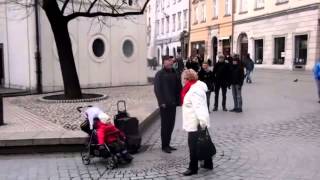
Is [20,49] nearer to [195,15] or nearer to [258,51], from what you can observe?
[258,51]

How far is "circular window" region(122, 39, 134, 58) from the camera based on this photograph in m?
21.5

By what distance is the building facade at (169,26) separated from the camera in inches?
2199

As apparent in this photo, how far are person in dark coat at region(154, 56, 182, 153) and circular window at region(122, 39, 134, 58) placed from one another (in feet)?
45.3

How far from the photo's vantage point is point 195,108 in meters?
6.26

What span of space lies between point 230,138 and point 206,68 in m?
3.97

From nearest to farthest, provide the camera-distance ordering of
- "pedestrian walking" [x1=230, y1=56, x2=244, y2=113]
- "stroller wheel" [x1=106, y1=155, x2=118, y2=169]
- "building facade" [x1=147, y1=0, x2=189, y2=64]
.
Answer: "stroller wheel" [x1=106, y1=155, x2=118, y2=169], "pedestrian walking" [x1=230, y1=56, x2=244, y2=113], "building facade" [x1=147, y1=0, x2=189, y2=64]

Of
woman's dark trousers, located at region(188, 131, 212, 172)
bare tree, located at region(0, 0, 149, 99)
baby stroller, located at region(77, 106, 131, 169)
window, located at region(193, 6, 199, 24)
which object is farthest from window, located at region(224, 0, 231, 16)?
woman's dark trousers, located at region(188, 131, 212, 172)

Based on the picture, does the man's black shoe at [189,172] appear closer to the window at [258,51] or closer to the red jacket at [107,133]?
the red jacket at [107,133]

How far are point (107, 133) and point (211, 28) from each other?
135 ft

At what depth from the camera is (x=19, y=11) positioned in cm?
1848

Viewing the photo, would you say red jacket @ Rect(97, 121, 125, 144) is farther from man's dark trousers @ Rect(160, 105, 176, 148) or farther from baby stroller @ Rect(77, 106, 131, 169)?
man's dark trousers @ Rect(160, 105, 176, 148)

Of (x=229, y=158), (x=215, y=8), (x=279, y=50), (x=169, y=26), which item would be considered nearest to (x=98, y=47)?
(x=229, y=158)

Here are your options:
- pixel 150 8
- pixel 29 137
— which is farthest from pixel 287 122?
pixel 150 8

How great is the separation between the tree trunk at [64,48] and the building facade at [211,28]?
26.5m
